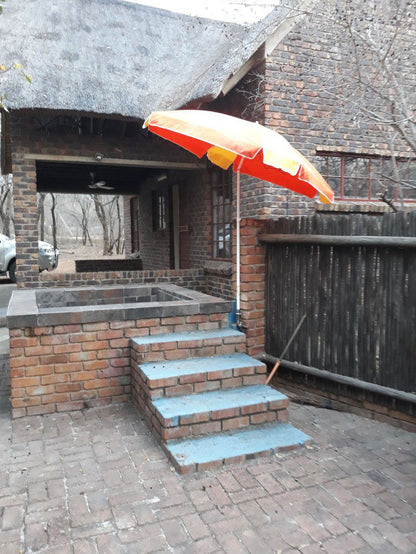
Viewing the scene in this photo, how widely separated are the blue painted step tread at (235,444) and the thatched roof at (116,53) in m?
3.73

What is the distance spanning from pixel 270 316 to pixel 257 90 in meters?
2.76

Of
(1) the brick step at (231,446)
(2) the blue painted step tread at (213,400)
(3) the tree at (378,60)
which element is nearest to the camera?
(1) the brick step at (231,446)

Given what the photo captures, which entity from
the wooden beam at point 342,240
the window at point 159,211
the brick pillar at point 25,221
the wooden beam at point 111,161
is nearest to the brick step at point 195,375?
the wooden beam at point 342,240

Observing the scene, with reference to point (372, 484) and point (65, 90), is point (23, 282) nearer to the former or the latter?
Result: point (65, 90)

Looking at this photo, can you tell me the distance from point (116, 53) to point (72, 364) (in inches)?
240

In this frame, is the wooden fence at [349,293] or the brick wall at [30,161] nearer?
the wooden fence at [349,293]

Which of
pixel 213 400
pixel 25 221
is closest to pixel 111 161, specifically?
pixel 25 221

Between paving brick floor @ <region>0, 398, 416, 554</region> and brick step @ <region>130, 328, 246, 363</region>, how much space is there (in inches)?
26.3

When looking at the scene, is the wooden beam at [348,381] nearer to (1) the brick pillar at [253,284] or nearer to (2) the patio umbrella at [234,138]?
(1) the brick pillar at [253,284]

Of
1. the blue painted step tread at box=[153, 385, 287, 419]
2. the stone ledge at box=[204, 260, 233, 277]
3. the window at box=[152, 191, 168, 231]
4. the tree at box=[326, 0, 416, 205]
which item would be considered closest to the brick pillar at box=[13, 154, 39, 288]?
the stone ledge at box=[204, 260, 233, 277]

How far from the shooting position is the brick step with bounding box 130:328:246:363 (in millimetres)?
4055

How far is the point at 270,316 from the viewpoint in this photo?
527 centimetres

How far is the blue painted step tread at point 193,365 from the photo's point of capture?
3.79 meters

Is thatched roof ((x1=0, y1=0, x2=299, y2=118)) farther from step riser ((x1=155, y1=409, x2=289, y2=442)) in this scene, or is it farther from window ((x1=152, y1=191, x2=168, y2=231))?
step riser ((x1=155, y1=409, x2=289, y2=442))
